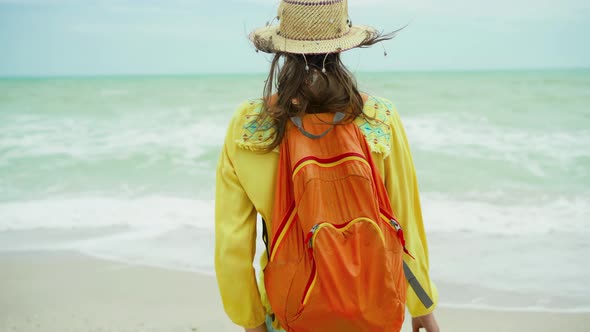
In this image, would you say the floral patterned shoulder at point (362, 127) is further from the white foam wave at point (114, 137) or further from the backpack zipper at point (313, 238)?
the white foam wave at point (114, 137)

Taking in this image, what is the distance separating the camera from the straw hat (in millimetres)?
1601

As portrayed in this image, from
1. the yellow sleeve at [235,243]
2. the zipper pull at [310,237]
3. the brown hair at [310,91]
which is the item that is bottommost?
the yellow sleeve at [235,243]

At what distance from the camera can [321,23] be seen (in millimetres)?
1622

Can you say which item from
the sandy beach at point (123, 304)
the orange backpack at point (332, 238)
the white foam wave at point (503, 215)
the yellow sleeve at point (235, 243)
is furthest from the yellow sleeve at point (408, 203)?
the white foam wave at point (503, 215)

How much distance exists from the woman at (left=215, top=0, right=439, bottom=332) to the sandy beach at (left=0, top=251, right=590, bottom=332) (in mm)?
1995

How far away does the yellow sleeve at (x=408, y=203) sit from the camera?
1.70 m

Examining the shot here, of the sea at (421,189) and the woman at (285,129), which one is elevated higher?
the woman at (285,129)

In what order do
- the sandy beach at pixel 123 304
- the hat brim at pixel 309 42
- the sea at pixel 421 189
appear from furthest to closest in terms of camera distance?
the sea at pixel 421 189
the sandy beach at pixel 123 304
the hat brim at pixel 309 42

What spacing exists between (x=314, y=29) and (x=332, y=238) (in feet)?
1.70

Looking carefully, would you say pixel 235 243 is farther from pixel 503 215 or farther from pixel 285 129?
pixel 503 215

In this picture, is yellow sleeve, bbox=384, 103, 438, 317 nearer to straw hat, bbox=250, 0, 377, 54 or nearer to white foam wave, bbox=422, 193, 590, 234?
straw hat, bbox=250, 0, 377, 54

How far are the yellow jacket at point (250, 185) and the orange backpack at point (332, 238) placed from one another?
0.21ft

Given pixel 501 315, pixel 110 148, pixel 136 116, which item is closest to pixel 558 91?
pixel 136 116

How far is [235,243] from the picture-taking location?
167 cm
